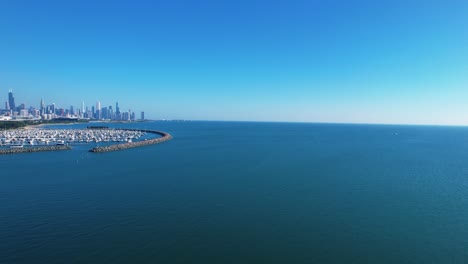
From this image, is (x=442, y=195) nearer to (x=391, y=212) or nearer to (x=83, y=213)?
(x=391, y=212)

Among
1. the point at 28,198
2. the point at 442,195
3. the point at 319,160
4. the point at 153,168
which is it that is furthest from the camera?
the point at 319,160

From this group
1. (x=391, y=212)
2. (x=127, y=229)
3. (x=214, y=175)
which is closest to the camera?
(x=127, y=229)

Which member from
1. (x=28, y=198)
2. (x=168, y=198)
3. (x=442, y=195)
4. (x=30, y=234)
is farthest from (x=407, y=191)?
(x=28, y=198)

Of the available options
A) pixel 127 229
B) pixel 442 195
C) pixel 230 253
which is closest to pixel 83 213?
pixel 127 229

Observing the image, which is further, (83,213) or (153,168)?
(153,168)

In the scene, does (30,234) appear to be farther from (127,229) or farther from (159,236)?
(159,236)

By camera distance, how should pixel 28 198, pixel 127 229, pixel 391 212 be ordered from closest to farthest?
pixel 127 229 → pixel 391 212 → pixel 28 198
